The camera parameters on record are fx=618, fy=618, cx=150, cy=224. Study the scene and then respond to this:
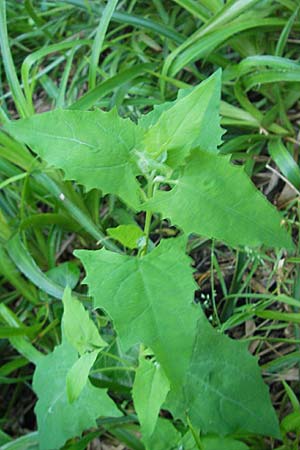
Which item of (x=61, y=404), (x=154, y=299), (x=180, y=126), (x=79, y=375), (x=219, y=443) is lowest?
(x=219, y=443)

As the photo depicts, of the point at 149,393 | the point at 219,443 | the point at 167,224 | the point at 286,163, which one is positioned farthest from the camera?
the point at 167,224

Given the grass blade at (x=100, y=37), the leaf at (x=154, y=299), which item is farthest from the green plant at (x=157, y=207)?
the grass blade at (x=100, y=37)

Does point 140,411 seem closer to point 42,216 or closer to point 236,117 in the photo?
point 42,216

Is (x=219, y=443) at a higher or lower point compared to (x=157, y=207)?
lower

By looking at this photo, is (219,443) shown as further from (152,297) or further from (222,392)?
(152,297)

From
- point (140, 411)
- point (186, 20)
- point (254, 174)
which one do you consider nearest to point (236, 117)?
point (254, 174)

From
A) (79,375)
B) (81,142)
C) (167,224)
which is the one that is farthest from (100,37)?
(79,375)

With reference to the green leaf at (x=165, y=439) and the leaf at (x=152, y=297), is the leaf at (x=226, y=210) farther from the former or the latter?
the green leaf at (x=165, y=439)
